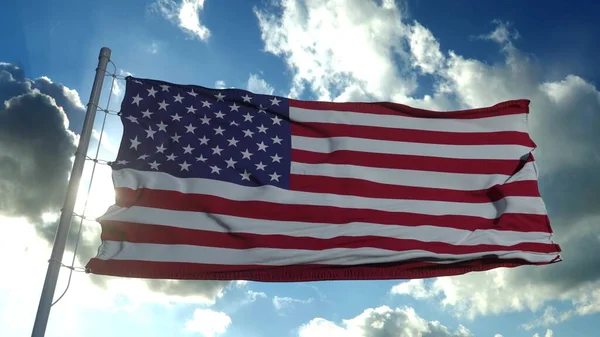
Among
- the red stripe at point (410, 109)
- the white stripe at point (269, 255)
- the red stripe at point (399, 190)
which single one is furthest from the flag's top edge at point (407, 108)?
the white stripe at point (269, 255)

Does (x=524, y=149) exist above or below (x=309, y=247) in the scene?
above

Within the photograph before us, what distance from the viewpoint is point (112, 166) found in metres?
12.8

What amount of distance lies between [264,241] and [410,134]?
464 centimetres

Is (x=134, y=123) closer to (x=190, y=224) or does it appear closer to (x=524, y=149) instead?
(x=190, y=224)

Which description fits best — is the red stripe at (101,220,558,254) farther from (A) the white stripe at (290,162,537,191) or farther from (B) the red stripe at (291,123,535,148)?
(B) the red stripe at (291,123,535,148)

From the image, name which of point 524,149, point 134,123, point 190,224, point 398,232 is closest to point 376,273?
point 398,232

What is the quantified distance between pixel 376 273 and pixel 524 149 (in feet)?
16.7

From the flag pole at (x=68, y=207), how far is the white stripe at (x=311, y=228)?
42.6 inches

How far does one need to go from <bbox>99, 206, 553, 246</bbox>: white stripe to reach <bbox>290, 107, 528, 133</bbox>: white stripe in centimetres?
270

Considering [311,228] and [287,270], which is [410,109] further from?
[287,270]

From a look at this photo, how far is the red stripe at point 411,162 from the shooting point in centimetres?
1453

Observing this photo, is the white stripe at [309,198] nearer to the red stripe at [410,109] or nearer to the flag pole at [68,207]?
the flag pole at [68,207]

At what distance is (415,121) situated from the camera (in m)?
15.4

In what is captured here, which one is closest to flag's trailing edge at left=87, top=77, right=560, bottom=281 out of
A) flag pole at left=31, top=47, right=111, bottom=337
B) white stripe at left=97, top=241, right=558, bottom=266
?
white stripe at left=97, top=241, right=558, bottom=266
